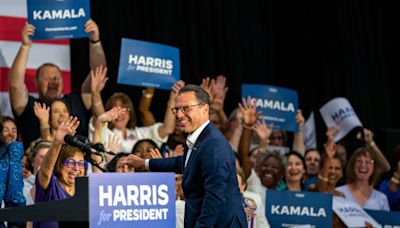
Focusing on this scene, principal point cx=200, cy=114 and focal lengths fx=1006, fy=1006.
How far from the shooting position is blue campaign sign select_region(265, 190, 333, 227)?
700 cm

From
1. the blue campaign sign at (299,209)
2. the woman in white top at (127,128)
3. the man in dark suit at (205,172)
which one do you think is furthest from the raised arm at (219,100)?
the man in dark suit at (205,172)

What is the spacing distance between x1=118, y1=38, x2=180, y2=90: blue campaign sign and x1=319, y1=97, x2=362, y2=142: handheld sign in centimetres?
183

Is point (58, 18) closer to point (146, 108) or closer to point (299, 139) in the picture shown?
point (146, 108)

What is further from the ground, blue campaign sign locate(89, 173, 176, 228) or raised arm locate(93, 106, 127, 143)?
raised arm locate(93, 106, 127, 143)

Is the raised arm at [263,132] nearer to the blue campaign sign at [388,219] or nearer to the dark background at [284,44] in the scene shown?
the blue campaign sign at [388,219]

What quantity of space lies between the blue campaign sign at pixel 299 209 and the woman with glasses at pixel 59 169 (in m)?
1.89

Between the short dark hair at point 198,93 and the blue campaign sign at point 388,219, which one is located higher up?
the short dark hair at point 198,93

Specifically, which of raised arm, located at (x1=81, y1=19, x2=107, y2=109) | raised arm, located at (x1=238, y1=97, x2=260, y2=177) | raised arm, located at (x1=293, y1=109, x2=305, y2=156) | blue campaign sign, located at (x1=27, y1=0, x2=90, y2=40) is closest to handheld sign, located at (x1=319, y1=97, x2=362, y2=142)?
raised arm, located at (x1=293, y1=109, x2=305, y2=156)

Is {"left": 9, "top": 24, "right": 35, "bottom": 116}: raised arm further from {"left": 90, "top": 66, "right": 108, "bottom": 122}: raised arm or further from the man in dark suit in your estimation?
the man in dark suit

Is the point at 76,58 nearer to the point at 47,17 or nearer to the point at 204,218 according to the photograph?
the point at 47,17

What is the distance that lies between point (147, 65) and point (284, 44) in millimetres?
2927

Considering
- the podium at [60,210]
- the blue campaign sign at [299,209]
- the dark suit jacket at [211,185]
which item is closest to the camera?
the podium at [60,210]

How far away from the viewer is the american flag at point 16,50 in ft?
25.3

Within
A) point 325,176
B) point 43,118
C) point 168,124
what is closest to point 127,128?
point 168,124
